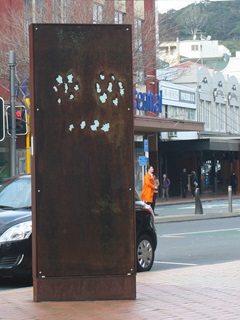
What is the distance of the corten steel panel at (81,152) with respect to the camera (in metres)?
9.22

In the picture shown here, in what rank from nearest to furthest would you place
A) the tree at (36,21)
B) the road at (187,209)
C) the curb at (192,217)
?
the curb at (192,217) < the road at (187,209) < the tree at (36,21)

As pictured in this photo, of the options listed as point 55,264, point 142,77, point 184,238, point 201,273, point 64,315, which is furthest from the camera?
point 142,77

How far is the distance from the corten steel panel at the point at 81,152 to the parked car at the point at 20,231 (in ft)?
8.61

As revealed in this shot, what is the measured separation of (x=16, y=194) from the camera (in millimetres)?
13242

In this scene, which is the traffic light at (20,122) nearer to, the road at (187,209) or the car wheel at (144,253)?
the car wheel at (144,253)

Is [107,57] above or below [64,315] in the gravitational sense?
above

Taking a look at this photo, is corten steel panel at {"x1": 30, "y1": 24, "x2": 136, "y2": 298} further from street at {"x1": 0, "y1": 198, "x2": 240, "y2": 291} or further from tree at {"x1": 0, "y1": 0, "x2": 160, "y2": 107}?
tree at {"x1": 0, "y1": 0, "x2": 160, "y2": 107}

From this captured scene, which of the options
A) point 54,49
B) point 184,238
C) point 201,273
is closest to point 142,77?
point 184,238

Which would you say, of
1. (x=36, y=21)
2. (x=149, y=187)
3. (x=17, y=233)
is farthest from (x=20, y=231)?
(x=36, y=21)

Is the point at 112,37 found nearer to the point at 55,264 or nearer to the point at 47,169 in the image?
the point at 47,169

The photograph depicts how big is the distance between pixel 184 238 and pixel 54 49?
11.9 meters

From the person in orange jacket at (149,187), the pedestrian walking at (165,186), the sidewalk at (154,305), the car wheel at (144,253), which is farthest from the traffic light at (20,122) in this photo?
the pedestrian walking at (165,186)

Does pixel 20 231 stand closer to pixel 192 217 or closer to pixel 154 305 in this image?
pixel 154 305

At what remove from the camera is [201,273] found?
40.1 ft
